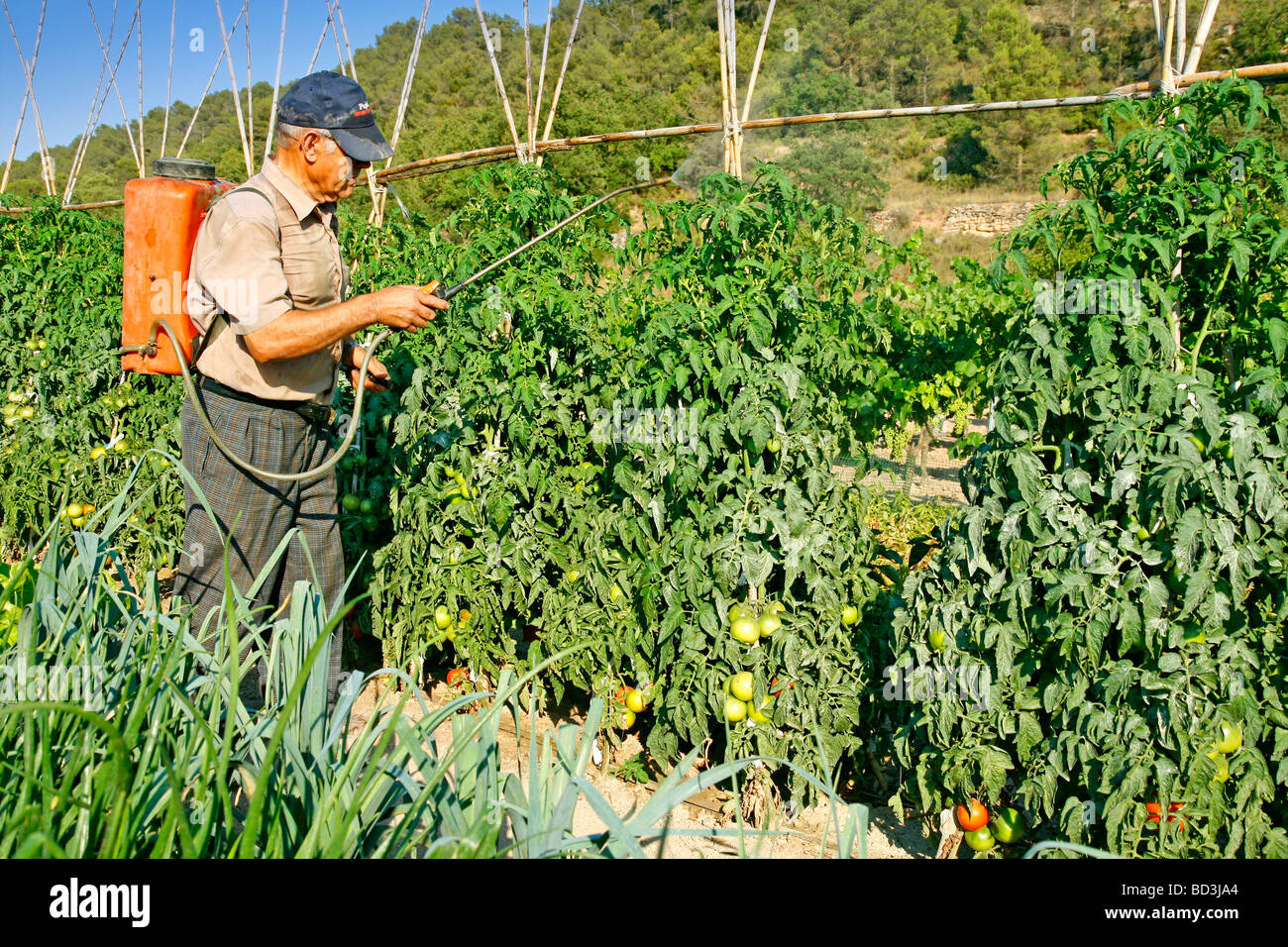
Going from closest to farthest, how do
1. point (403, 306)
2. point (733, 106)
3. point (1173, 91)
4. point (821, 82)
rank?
point (403, 306) < point (1173, 91) < point (733, 106) < point (821, 82)

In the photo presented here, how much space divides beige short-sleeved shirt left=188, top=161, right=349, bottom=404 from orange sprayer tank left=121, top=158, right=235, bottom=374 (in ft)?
0.71

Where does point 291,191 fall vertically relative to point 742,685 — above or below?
above

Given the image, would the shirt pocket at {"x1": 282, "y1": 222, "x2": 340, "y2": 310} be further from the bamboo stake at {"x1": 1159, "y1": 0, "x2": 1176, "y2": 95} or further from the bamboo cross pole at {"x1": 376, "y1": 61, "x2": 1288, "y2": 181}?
the bamboo stake at {"x1": 1159, "y1": 0, "x2": 1176, "y2": 95}

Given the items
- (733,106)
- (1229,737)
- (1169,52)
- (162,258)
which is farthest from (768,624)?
(733,106)

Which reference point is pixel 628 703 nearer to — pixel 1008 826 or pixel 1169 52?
pixel 1008 826

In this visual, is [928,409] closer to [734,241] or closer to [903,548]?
[903,548]

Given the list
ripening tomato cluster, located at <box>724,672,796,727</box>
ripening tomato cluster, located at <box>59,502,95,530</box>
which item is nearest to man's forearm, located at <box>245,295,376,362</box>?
ripening tomato cluster, located at <box>724,672,796,727</box>

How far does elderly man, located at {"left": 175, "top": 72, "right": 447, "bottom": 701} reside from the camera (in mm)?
2152

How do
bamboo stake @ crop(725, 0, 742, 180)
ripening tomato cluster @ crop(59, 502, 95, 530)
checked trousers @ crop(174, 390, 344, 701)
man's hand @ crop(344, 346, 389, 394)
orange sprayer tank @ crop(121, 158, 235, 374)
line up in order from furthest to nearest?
bamboo stake @ crop(725, 0, 742, 180)
ripening tomato cluster @ crop(59, 502, 95, 530)
man's hand @ crop(344, 346, 389, 394)
orange sprayer tank @ crop(121, 158, 235, 374)
checked trousers @ crop(174, 390, 344, 701)

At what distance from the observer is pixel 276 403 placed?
238cm

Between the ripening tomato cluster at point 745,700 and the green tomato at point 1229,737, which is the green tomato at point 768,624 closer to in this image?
the ripening tomato cluster at point 745,700

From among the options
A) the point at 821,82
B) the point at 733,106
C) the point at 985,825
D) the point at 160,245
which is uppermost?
the point at 821,82

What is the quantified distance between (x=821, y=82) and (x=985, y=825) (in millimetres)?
30946

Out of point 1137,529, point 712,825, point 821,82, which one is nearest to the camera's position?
point 1137,529
